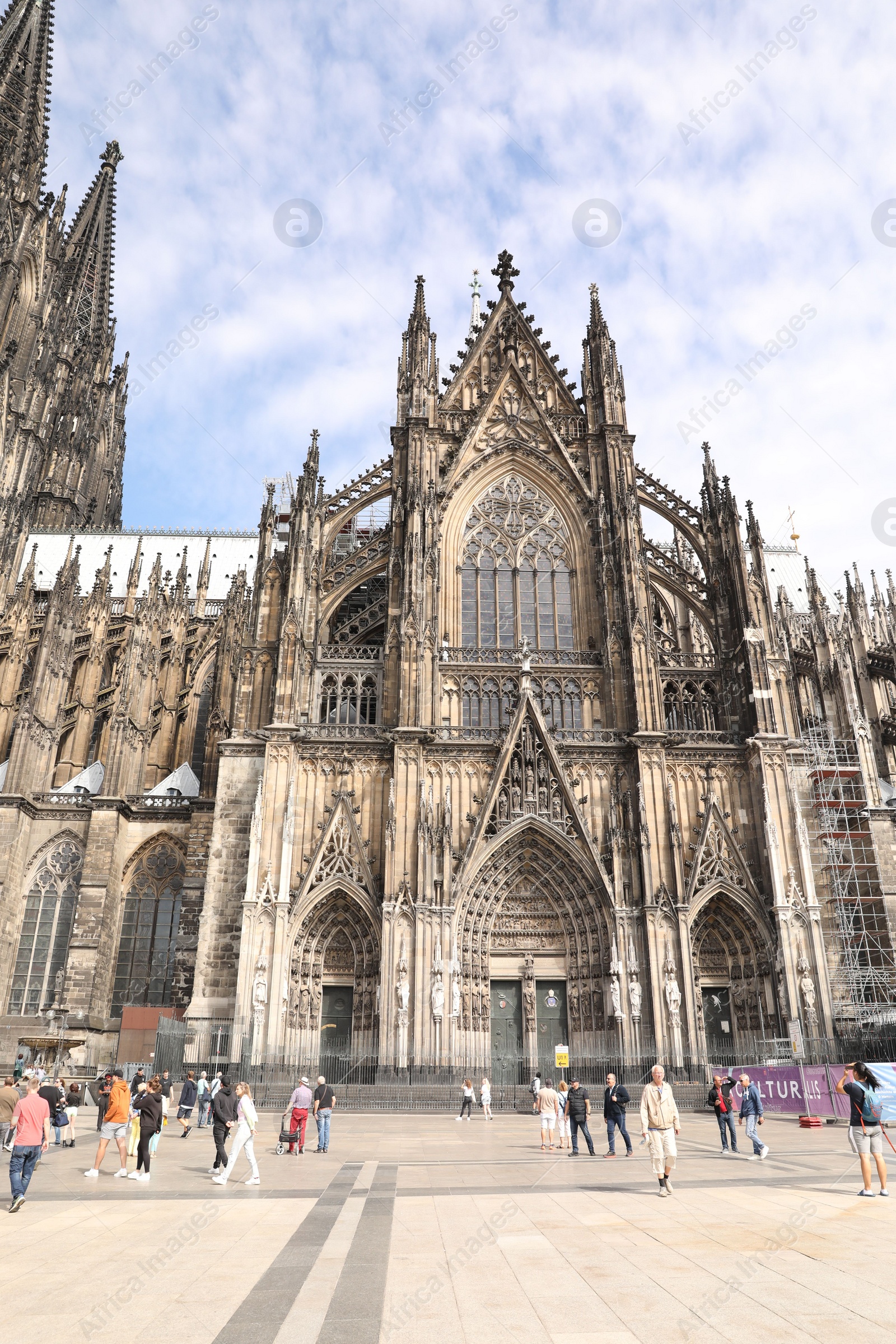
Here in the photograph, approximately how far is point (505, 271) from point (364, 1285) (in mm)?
38715

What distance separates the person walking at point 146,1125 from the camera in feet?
39.2

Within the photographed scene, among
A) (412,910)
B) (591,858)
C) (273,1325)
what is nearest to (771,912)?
(591,858)

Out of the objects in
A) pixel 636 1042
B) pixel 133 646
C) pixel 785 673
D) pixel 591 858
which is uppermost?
pixel 133 646

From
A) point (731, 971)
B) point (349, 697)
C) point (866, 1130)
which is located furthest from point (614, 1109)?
point (349, 697)

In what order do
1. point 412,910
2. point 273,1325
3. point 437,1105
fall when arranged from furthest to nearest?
point 412,910 < point 437,1105 < point 273,1325

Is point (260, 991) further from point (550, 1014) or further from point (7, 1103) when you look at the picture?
point (7, 1103)

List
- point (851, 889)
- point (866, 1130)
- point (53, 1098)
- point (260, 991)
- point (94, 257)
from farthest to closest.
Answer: point (94, 257), point (851, 889), point (260, 991), point (53, 1098), point (866, 1130)

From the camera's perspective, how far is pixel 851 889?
32812 mm

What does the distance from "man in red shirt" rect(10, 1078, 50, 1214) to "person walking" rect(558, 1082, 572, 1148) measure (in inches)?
337

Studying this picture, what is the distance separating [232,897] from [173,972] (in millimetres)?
7736

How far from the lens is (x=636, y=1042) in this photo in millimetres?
25859

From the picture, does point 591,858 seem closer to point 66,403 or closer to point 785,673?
point 785,673

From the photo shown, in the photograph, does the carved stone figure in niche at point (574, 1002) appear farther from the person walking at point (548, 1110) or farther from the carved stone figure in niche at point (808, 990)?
the person walking at point (548, 1110)

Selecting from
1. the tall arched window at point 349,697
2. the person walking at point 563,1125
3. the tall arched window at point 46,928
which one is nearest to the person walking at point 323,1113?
the person walking at point 563,1125
